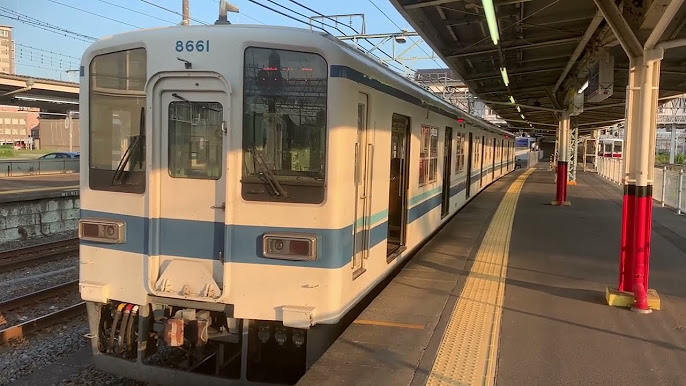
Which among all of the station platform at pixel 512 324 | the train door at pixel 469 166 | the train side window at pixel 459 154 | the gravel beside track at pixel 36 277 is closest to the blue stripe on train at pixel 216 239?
the station platform at pixel 512 324

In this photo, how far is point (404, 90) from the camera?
6.16 meters

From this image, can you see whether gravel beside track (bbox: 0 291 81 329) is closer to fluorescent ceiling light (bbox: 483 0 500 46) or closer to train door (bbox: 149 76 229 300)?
train door (bbox: 149 76 229 300)

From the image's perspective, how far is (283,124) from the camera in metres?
4.17

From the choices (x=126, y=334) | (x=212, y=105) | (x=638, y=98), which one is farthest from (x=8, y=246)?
(x=638, y=98)

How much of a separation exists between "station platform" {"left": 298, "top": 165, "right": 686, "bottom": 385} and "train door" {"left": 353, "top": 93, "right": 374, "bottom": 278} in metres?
0.65

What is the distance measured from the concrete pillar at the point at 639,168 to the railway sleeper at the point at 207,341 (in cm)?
316

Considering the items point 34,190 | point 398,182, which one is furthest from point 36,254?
point 34,190

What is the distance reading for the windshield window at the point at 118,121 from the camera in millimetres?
4395

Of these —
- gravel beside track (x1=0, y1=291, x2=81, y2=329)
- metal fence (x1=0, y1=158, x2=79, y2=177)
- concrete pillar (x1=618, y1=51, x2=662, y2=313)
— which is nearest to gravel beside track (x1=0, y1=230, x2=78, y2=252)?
gravel beside track (x1=0, y1=291, x2=81, y2=329)

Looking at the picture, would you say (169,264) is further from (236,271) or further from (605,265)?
(605,265)

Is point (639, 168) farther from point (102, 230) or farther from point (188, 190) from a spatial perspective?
point (102, 230)

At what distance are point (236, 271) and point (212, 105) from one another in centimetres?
125

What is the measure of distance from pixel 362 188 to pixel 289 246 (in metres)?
0.99

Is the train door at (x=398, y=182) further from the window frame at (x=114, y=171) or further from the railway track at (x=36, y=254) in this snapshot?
the railway track at (x=36, y=254)
